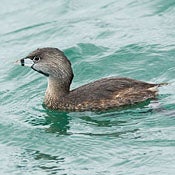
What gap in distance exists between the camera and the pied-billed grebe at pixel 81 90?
42.4ft

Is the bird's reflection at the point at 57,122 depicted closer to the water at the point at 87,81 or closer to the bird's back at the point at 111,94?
the water at the point at 87,81

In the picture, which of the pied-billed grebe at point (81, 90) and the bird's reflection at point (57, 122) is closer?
the bird's reflection at point (57, 122)

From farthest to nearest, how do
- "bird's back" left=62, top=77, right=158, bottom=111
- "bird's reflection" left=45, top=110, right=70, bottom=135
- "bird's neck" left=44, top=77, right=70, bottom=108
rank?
"bird's neck" left=44, top=77, right=70, bottom=108 < "bird's back" left=62, top=77, right=158, bottom=111 < "bird's reflection" left=45, top=110, right=70, bottom=135

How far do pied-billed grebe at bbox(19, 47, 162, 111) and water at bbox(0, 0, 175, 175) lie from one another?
16 centimetres

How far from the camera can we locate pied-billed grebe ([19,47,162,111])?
12.9m

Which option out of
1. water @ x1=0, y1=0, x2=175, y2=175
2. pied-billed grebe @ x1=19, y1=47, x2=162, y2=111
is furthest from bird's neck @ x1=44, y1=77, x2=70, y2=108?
water @ x1=0, y1=0, x2=175, y2=175

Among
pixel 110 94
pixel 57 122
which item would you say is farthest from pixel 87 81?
pixel 57 122

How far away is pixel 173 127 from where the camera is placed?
38.5 ft

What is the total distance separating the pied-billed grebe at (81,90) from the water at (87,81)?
0.16 metres

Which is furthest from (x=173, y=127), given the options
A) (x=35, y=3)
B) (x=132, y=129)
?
(x=35, y=3)

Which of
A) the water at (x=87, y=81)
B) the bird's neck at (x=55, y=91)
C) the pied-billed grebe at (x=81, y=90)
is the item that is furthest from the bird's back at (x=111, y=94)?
the bird's neck at (x=55, y=91)

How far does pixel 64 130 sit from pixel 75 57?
3.92 m

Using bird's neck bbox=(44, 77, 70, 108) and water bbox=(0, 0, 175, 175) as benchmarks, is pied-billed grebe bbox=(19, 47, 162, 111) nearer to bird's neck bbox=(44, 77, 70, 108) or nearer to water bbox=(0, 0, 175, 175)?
bird's neck bbox=(44, 77, 70, 108)

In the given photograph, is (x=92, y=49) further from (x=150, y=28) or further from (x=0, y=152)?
(x=0, y=152)
